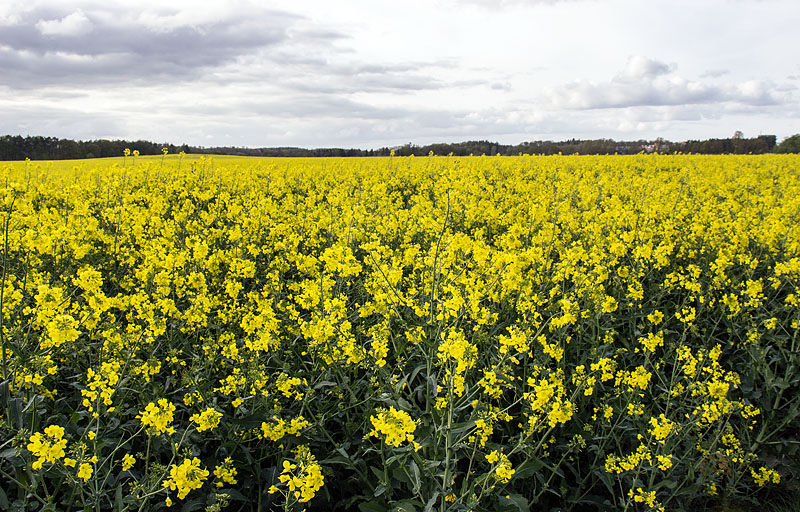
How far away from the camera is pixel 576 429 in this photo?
3.74 m

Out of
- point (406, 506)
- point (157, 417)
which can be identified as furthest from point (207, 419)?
point (406, 506)

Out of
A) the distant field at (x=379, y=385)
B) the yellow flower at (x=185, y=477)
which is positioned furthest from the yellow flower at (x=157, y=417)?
the yellow flower at (x=185, y=477)

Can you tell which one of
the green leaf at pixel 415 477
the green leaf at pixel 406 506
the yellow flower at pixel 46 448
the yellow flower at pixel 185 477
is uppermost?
the yellow flower at pixel 46 448

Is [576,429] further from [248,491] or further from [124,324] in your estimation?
[124,324]

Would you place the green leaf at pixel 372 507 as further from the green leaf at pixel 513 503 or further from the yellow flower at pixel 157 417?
the yellow flower at pixel 157 417

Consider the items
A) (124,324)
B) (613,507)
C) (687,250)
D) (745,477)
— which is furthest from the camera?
(687,250)

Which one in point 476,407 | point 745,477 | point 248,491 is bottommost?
point 745,477

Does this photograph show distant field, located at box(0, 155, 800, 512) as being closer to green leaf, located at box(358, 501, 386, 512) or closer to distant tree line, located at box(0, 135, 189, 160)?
green leaf, located at box(358, 501, 386, 512)

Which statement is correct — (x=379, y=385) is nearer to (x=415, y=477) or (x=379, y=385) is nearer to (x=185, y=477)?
(x=415, y=477)

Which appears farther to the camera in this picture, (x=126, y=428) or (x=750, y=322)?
(x=750, y=322)

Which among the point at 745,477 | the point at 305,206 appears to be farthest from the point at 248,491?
the point at 305,206

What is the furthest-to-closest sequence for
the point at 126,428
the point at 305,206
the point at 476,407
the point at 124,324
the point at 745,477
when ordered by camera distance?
the point at 305,206
the point at 124,324
the point at 745,477
the point at 126,428
the point at 476,407

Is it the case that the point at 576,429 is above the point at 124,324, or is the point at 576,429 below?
below

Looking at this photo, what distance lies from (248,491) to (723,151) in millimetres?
49362
